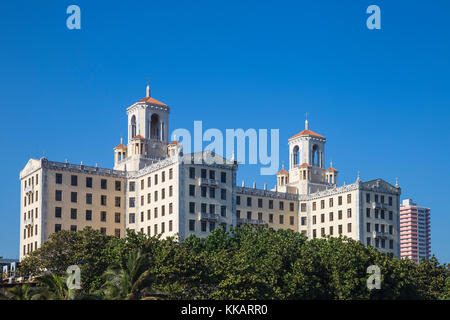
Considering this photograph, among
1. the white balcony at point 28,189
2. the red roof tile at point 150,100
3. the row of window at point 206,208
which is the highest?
the red roof tile at point 150,100

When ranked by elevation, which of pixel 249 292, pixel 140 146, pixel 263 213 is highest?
pixel 140 146

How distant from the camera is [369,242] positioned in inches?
5266

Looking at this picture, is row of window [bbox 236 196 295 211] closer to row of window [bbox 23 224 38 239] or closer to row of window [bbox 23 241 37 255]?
row of window [bbox 23 224 38 239]

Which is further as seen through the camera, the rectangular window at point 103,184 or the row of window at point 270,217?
the row of window at point 270,217

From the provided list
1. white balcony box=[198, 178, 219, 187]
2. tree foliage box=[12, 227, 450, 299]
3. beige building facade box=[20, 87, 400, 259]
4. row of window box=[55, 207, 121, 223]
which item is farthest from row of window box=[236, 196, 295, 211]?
tree foliage box=[12, 227, 450, 299]

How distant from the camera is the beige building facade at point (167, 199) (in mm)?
119562

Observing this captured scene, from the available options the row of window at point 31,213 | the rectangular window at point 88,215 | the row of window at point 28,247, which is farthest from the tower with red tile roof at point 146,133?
the row of window at point 28,247

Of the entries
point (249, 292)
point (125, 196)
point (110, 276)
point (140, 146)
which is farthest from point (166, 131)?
point (110, 276)

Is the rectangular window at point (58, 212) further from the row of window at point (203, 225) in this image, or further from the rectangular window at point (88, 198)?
the row of window at point (203, 225)

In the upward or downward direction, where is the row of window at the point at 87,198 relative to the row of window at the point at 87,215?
upward

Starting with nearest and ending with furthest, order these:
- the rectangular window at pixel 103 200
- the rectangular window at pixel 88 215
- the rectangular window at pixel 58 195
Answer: the rectangular window at pixel 58 195
the rectangular window at pixel 88 215
the rectangular window at pixel 103 200

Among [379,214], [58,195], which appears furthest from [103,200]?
[379,214]
